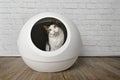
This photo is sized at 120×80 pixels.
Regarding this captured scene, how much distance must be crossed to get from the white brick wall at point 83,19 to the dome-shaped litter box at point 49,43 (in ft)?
1.80

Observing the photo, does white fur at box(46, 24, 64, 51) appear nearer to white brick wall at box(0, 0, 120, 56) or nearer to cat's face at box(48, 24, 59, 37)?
cat's face at box(48, 24, 59, 37)

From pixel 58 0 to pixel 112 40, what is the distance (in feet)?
2.49

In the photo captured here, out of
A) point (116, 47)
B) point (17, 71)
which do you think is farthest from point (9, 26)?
point (116, 47)

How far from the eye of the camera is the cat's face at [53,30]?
1340mm

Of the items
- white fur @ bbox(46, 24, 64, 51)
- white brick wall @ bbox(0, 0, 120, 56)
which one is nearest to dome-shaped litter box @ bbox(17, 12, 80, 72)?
white fur @ bbox(46, 24, 64, 51)

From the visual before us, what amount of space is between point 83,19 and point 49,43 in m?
0.71

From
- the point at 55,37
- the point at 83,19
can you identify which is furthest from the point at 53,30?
the point at 83,19

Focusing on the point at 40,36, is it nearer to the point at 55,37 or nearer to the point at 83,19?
the point at 55,37

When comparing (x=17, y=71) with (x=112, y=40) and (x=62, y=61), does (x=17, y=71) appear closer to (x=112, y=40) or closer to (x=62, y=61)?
(x=62, y=61)

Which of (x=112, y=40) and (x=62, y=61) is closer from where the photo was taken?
(x=62, y=61)

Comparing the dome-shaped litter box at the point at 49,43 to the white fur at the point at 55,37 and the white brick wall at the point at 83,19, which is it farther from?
the white brick wall at the point at 83,19

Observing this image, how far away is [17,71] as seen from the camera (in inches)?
53.3

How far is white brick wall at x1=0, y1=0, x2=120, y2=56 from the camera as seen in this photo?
191cm

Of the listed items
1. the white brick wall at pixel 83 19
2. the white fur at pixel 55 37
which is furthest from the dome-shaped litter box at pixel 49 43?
the white brick wall at pixel 83 19
